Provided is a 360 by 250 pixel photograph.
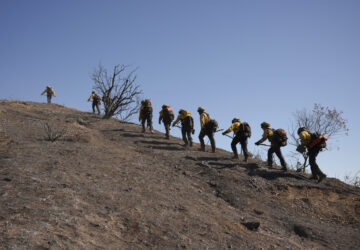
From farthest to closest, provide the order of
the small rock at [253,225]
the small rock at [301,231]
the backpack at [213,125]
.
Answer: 1. the backpack at [213,125]
2. the small rock at [301,231]
3. the small rock at [253,225]

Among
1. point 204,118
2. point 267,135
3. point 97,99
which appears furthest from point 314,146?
point 97,99

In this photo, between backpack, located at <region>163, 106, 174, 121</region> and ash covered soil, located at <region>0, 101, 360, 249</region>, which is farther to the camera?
backpack, located at <region>163, 106, 174, 121</region>

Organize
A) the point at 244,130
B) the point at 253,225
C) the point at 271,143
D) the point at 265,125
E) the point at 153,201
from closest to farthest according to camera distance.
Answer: the point at 253,225 → the point at 153,201 → the point at 271,143 → the point at 265,125 → the point at 244,130

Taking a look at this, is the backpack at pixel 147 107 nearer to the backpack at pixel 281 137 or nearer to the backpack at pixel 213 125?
the backpack at pixel 213 125

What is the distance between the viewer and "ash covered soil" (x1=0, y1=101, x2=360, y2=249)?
15.0 ft

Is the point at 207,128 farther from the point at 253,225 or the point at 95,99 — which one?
the point at 95,99

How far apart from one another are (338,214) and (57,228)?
7064 mm

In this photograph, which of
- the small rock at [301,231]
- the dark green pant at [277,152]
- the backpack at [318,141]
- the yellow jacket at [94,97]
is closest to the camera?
the small rock at [301,231]

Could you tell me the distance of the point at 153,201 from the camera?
6.19 metres

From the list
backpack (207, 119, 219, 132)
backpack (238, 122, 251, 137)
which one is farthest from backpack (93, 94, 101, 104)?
backpack (238, 122, 251, 137)

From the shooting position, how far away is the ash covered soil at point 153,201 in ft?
15.0

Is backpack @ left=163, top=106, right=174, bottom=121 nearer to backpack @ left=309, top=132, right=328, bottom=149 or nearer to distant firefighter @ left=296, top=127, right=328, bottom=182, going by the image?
distant firefighter @ left=296, top=127, right=328, bottom=182

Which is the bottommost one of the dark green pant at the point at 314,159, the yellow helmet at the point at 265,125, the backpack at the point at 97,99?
the dark green pant at the point at 314,159

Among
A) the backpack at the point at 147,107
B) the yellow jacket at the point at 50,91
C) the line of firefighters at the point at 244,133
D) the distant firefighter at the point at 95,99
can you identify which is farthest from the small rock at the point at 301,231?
the yellow jacket at the point at 50,91
